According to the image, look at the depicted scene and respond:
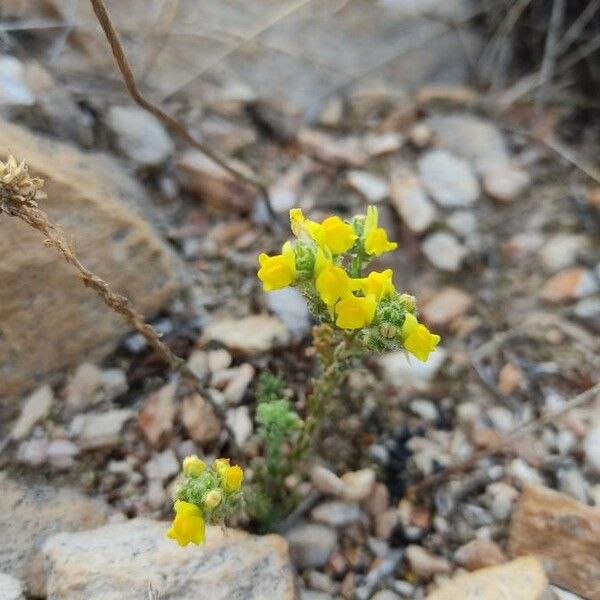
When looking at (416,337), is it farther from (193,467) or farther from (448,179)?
(448,179)

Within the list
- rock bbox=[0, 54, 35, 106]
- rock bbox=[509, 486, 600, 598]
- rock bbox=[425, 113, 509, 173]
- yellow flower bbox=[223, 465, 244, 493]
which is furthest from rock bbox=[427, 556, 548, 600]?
rock bbox=[0, 54, 35, 106]

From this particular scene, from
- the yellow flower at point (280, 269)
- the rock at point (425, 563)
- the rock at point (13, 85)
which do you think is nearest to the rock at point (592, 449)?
the rock at point (425, 563)

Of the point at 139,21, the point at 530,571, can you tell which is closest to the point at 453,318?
the point at 530,571

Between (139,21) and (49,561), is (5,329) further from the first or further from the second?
(139,21)

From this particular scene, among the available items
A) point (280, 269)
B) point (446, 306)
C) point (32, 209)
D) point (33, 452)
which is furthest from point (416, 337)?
point (33, 452)

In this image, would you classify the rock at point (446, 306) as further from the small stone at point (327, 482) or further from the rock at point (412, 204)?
the small stone at point (327, 482)

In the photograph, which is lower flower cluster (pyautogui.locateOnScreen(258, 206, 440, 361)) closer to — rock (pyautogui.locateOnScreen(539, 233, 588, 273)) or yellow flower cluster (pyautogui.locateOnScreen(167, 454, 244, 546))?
yellow flower cluster (pyautogui.locateOnScreen(167, 454, 244, 546))
